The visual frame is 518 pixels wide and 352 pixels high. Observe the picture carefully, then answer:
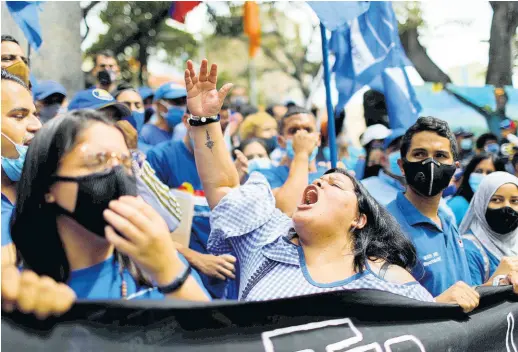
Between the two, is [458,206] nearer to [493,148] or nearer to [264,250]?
[493,148]

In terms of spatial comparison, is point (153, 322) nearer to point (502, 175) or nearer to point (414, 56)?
point (502, 175)

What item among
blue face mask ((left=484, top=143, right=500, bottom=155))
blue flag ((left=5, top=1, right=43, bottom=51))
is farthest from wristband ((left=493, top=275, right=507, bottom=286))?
blue face mask ((left=484, top=143, right=500, bottom=155))

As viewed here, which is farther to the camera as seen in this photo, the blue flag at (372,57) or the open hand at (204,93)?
the blue flag at (372,57)

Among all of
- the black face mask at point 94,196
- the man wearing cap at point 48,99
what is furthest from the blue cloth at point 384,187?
the black face mask at point 94,196

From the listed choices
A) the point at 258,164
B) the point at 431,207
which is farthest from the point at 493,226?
the point at 258,164

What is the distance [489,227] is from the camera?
3.80 m

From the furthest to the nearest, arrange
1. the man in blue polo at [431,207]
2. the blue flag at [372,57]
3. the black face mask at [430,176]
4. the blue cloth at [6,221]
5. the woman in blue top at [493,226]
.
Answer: the blue flag at [372,57]
the woman in blue top at [493,226]
the black face mask at [430,176]
the man in blue polo at [431,207]
the blue cloth at [6,221]

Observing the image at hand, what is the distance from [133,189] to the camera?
1827mm

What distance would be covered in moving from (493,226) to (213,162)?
177 centimetres

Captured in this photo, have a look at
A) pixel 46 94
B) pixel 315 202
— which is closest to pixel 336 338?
pixel 315 202

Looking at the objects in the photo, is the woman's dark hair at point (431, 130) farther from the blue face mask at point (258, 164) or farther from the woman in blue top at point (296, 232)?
the blue face mask at point (258, 164)

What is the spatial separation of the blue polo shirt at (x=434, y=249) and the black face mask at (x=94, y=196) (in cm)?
174

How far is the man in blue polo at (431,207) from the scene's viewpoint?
10.7 feet

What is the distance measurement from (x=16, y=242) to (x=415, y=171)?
7.30ft
